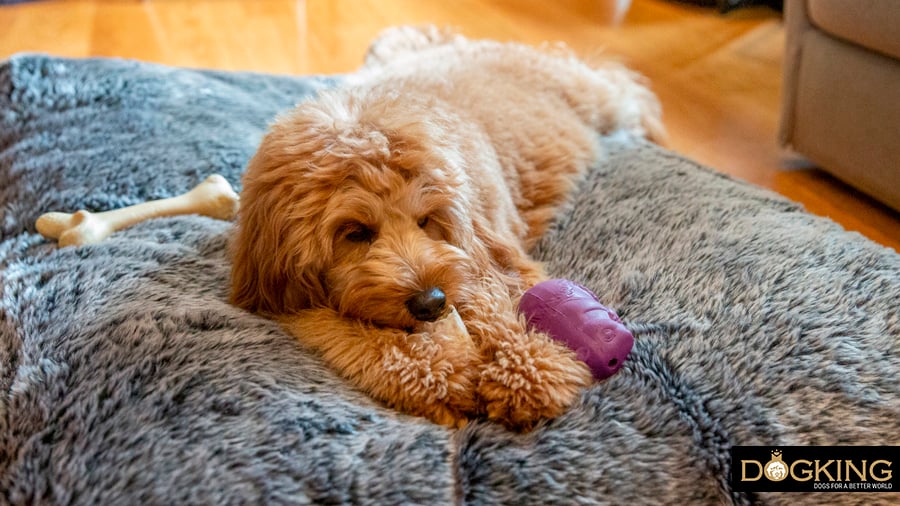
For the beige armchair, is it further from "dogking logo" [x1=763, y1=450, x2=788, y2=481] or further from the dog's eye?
the dog's eye

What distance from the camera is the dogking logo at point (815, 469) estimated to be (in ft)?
4.36

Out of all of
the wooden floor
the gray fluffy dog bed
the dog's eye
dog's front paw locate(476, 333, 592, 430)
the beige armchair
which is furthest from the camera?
the wooden floor

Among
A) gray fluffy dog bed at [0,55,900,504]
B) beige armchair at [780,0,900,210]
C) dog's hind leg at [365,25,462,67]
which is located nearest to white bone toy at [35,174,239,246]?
gray fluffy dog bed at [0,55,900,504]

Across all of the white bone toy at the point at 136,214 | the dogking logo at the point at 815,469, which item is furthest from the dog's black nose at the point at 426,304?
the white bone toy at the point at 136,214

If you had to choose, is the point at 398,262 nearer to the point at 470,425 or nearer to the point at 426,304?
the point at 426,304

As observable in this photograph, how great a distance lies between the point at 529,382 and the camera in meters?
1.45

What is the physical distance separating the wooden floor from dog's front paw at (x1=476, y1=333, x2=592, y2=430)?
166cm

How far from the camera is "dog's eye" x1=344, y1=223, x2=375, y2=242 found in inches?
64.9

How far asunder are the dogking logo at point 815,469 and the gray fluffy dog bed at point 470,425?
0.02 m

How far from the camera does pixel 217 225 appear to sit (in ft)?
7.16

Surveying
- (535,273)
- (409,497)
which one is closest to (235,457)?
(409,497)

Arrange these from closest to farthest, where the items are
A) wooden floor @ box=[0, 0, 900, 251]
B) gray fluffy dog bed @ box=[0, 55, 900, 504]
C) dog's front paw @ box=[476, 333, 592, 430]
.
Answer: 1. gray fluffy dog bed @ box=[0, 55, 900, 504]
2. dog's front paw @ box=[476, 333, 592, 430]
3. wooden floor @ box=[0, 0, 900, 251]

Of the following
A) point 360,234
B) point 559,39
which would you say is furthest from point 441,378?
point 559,39

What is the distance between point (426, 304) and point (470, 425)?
10.7 inches
